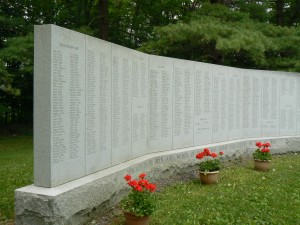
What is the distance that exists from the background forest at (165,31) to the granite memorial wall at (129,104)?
1301 mm

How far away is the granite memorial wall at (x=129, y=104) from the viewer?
429cm

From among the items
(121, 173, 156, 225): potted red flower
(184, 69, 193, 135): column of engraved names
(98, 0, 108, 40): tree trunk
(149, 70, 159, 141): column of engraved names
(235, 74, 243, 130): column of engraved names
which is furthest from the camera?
(98, 0, 108, 40): tree trunk

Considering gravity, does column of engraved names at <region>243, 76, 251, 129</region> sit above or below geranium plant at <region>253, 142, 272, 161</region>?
above

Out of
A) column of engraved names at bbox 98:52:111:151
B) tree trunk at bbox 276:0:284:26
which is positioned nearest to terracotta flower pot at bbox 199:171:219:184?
column of engraved names at bbox 98:52:111:151

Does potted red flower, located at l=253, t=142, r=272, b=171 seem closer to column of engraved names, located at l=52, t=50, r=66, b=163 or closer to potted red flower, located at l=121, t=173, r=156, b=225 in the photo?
potted red flower, located at l=121, t=173, r=156, b=225

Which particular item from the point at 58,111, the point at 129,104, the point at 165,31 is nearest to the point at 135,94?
the point at 129,104

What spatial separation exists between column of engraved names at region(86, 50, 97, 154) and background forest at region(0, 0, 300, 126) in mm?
5593

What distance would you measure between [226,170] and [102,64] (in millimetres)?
4321

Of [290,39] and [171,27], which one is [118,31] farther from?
[290,39]

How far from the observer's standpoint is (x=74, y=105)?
184 inches

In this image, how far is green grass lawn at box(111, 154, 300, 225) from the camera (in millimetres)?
4957

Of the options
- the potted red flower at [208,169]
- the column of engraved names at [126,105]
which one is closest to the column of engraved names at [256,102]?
the potted red flower at [208,169]

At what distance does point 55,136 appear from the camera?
4.31 metres

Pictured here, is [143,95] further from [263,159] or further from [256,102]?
[256,102]
